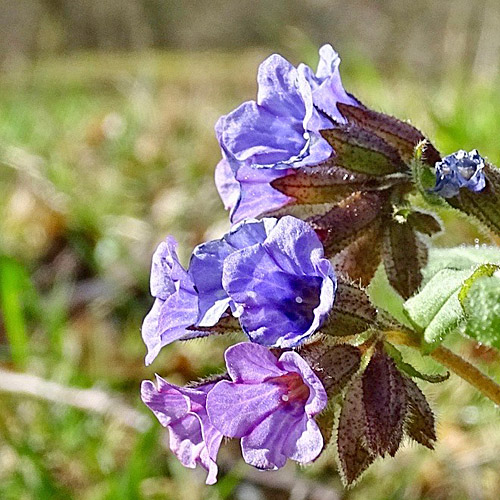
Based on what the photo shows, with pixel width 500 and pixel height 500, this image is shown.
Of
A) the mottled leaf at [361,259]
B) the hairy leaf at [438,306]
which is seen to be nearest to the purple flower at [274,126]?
the mottled leaf at [361,259]

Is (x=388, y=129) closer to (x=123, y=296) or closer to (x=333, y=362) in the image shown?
(x=333, y=362)

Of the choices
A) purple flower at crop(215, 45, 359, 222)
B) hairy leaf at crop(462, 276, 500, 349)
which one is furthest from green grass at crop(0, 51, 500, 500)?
purple flower at crop(215, 45, 359, 222)

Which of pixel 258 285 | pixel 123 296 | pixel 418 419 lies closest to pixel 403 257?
pixel 418 419

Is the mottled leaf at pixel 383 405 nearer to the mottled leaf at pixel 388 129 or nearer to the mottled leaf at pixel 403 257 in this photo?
the mottled leaf at pixel 403 257

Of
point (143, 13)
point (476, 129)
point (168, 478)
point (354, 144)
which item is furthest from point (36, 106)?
point (143, 13)

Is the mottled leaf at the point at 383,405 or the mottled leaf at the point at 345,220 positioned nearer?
the mottled leaf at the point at 383,405

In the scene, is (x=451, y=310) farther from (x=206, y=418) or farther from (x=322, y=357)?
(x=206, y=418)

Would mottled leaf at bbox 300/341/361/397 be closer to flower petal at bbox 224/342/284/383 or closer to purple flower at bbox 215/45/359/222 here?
flower petal at bbox 224/342/284/383
